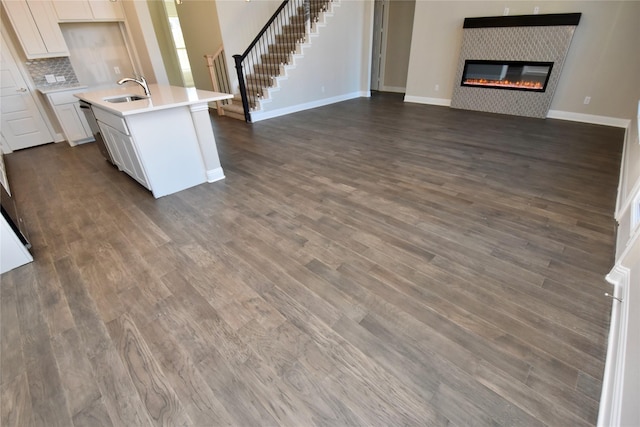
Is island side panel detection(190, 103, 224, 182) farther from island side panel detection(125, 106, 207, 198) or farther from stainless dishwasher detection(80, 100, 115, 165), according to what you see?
stainless dishwasher detection(80, 100, 115, 165)

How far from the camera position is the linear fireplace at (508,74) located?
199 inches

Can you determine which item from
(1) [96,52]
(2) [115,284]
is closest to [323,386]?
(2) [115,284]

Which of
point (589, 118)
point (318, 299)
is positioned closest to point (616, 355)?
point (318, 299)

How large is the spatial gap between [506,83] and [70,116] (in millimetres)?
7587

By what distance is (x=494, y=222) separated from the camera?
2.45 metres

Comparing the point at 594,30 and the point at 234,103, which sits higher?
the point at 594,30

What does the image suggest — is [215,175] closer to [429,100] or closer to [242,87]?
[242,87]

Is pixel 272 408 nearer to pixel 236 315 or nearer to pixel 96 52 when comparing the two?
pixel 236 315

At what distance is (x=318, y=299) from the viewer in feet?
5.83

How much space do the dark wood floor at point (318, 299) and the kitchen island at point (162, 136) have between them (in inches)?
9.5

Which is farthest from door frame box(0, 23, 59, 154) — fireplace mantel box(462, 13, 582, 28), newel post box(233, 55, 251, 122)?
fireplace mantel box(462, 13, 582, 28)

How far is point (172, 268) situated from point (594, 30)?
6566 mm

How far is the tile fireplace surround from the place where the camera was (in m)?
4.67

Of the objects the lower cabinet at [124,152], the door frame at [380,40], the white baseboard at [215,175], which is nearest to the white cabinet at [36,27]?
the lower cabinet at [124,152]
